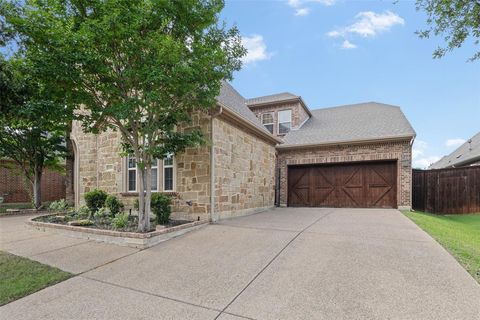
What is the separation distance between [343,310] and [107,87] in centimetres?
595

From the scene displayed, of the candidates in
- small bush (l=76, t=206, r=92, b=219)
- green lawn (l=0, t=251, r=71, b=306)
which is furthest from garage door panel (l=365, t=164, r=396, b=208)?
green lawn (l=0, t=251, r=71, b=306)

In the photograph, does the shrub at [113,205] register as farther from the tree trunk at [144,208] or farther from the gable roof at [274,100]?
the gable roof at [274,100]

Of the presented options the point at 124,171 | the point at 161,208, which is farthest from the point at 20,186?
the point at 161,208

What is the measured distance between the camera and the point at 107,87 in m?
5.57

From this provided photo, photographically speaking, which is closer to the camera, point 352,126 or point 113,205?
point 113,205

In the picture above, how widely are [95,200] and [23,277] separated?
17.5 feet

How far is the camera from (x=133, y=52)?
521 centimetres

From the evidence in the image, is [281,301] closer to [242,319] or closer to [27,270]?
[242,319]

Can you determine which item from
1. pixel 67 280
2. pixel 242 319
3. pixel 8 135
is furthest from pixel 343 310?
pixel 8 135

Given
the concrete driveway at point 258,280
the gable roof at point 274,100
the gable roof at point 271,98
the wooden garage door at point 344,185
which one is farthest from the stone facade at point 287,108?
the concrete driveway at point 258,280

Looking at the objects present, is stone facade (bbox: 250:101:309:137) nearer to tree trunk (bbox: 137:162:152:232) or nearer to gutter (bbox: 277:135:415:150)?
gutter (bbox: 277:135:415:150)

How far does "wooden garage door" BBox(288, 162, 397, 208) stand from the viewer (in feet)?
38.0

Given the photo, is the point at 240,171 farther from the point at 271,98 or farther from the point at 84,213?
the point at 271,98

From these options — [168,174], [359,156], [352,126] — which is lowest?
[168,174]
